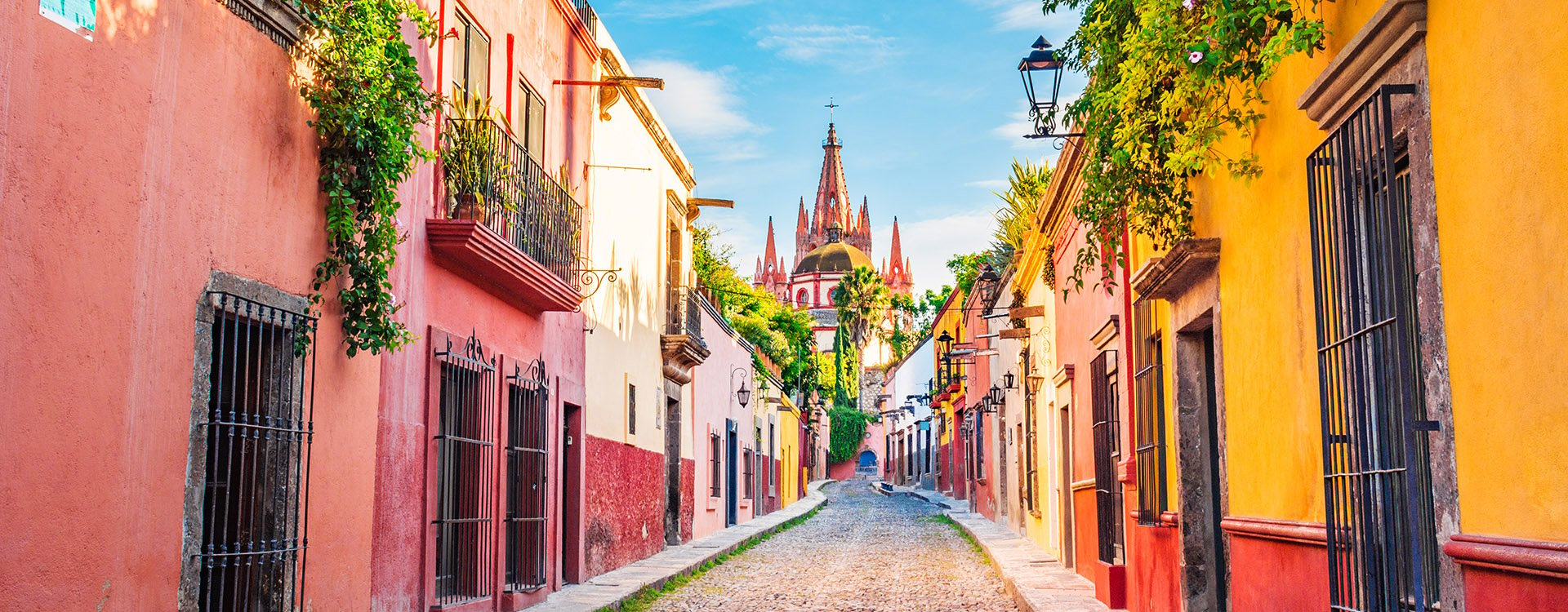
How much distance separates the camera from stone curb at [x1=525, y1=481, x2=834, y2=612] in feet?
35.8

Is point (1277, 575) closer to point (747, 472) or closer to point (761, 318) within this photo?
point (747, 472)

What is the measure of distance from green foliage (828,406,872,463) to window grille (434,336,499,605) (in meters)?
59.0

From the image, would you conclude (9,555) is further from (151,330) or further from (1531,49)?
Answer: (1531,49)

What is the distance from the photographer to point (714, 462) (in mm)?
23750

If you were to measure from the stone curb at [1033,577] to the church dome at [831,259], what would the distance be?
8322cm

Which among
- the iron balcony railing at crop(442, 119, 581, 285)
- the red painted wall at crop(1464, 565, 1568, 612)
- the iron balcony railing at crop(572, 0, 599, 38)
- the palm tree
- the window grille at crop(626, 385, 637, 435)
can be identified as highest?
the palm tree

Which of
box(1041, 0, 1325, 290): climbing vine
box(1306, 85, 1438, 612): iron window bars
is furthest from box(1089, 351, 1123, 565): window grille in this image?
box(1306, 85, 1438, 612): iron window bars

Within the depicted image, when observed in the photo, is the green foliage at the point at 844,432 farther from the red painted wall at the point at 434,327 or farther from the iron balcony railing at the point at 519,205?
the iron balcony railing at the point at 519,205

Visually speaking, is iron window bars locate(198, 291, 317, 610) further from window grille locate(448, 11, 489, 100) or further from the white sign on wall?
window grille locate(448, 11, 489, 100)

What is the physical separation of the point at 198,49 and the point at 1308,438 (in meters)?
5.08

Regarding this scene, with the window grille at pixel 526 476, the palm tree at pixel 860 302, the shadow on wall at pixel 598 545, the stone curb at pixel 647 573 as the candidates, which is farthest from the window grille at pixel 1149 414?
the palm tree at pixel 860 302

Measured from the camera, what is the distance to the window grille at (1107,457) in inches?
426

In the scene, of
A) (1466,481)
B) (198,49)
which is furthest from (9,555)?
(1466,481)

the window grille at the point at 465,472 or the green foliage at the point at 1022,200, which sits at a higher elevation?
the green foliage at the point at 1022,200
